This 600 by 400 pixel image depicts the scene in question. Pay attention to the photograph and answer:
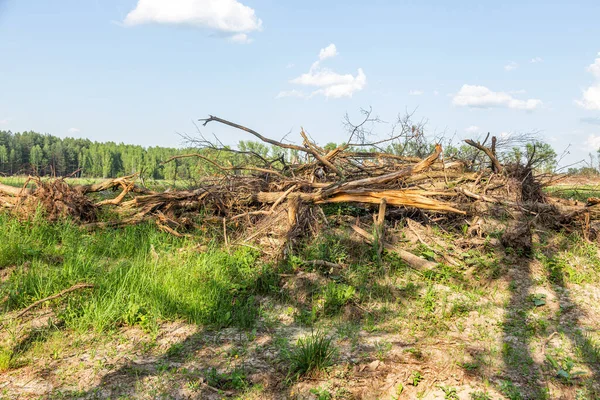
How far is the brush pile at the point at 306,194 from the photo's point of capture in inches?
266

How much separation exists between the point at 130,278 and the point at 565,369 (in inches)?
168

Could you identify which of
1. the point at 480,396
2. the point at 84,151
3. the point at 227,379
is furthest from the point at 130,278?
the point at 84,151

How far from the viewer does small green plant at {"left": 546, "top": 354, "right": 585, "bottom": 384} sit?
3.71 m

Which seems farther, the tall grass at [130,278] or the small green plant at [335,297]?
the small green plant at [335,297]

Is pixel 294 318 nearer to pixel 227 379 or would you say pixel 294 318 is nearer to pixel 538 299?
pixel 227 379

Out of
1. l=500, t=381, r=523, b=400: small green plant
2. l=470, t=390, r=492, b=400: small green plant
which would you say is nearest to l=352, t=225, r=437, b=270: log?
l=500, t=381, r=523, b=400: small green plant

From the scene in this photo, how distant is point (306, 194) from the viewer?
687 centimetres

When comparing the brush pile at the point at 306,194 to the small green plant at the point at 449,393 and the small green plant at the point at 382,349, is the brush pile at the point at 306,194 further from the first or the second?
the small green plant at the point at 449,393

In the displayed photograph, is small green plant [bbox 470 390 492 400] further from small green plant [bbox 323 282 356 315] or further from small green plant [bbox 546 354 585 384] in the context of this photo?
small green plant [bbox 323 282 356 315]

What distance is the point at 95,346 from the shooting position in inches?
160

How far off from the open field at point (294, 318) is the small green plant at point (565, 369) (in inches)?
0.5

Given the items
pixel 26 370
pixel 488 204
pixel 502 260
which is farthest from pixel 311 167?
pixel 26 370

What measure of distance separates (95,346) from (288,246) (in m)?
2.69

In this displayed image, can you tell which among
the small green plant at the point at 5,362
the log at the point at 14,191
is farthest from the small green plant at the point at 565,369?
the log at the point at 14,191
